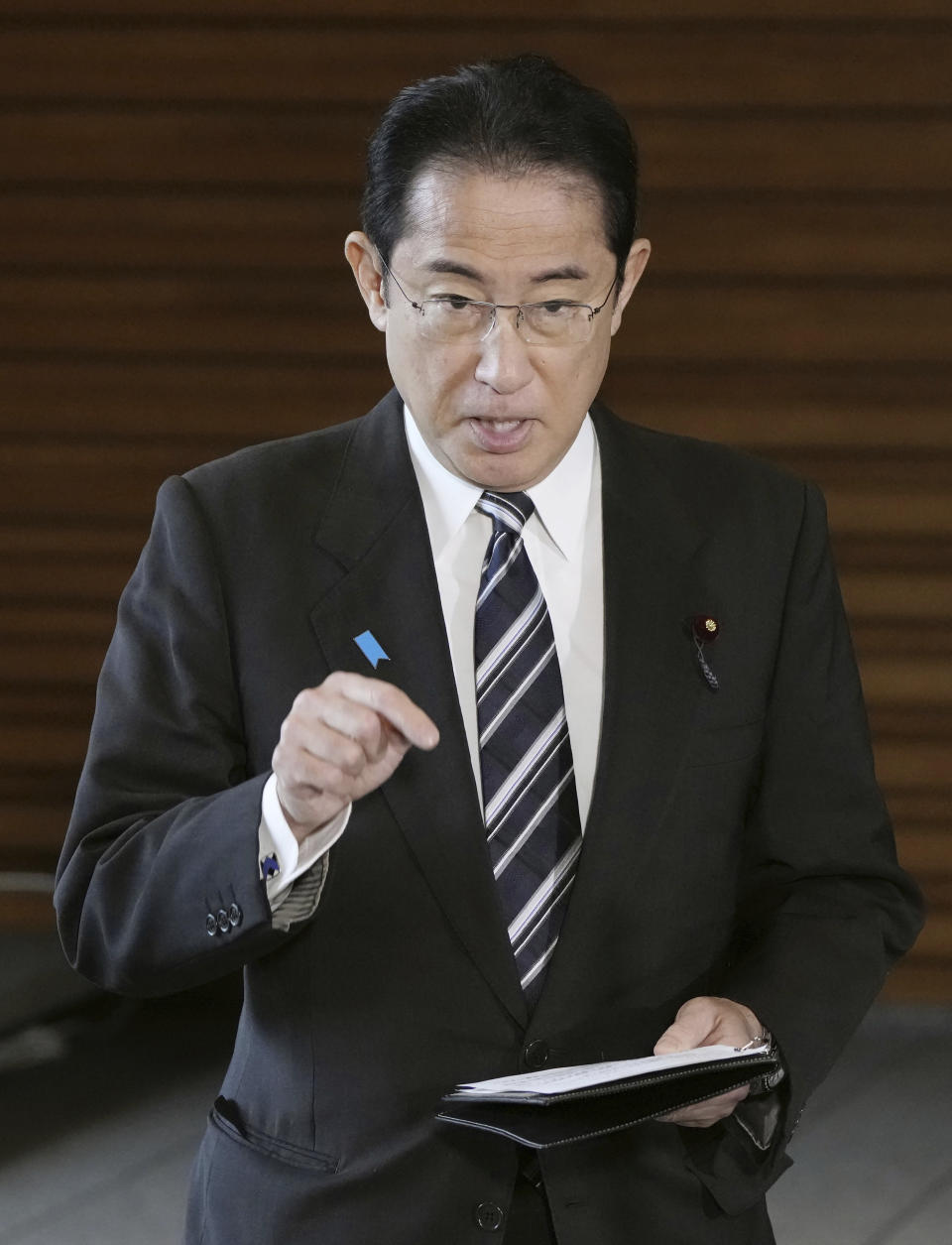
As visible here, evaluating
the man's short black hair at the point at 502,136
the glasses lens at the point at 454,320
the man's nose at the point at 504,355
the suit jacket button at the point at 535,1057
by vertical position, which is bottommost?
the suit jacket button at the point at 535,1057

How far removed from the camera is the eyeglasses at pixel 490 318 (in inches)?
64.3


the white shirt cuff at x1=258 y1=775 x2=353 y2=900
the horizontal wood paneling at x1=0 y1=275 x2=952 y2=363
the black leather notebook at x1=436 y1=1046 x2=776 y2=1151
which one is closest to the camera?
the black leather notebook at x1=436 y1=1046 x2=776 y2=1151

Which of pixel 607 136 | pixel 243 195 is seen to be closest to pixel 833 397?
pixel 243 195

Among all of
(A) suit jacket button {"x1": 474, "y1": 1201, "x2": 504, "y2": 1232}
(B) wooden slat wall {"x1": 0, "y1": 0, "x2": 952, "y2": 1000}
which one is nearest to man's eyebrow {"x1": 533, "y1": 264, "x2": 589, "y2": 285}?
(A) suit jacket button {"x1": 474, "y1": 1201, "x2": 504, "y2": 1232}

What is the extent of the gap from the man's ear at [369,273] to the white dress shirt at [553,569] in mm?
124

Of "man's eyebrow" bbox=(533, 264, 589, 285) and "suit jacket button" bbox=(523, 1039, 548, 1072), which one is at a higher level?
"man's eyebrow" bbox=(533, 264, 589, 285)

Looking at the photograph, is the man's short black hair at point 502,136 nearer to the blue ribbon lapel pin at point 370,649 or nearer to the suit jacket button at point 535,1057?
the blue ribbon lapel pin at point 370,649

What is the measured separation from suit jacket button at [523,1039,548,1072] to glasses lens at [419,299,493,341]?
0.72m

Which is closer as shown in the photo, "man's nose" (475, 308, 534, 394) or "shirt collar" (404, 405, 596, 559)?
"man's nose" (475, 308, 534, 394)

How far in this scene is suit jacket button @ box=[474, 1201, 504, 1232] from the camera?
5.10 feet

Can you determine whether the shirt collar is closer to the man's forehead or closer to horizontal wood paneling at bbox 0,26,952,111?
the man's forehead

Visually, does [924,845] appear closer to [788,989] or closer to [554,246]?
[788,989]

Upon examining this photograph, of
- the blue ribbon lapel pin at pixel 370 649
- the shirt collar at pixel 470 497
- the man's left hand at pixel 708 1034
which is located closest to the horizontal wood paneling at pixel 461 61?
the shirt collar at pixel 470 497

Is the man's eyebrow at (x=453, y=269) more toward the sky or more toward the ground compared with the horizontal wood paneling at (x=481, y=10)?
more toward the ground
